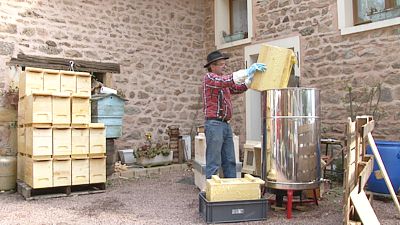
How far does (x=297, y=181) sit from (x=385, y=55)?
3.00 meters

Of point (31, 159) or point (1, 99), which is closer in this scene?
point (31, 159)

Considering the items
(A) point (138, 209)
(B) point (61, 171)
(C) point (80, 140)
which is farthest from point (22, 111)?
(A) point (138, 209)

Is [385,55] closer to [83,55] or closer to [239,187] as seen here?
[239,187]

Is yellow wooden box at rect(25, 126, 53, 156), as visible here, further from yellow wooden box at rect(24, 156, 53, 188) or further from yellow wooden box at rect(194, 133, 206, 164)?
yellow wooden box at rect(194, 133, 206, 164)

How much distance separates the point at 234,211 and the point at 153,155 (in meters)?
3.53

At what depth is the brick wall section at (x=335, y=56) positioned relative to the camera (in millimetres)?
5637

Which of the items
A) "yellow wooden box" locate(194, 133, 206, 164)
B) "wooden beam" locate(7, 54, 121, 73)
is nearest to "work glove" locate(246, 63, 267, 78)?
"yellow wooden box" locate(194, 133, 206, 164)

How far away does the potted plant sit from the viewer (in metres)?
7.00

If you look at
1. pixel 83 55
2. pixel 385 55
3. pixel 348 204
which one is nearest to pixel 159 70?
pixel 83 55

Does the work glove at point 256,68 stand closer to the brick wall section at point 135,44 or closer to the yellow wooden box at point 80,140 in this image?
the yellow wooden box at point 80,140

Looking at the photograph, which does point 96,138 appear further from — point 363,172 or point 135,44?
point 363,172

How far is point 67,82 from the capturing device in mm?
5480

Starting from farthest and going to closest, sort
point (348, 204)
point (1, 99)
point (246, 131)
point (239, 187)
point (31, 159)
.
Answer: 1. point (246, 131)
2. point (1, 99)
3. point (31, 159)
4. point (239, 187)
5. point (348, 204)

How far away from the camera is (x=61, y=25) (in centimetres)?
684
